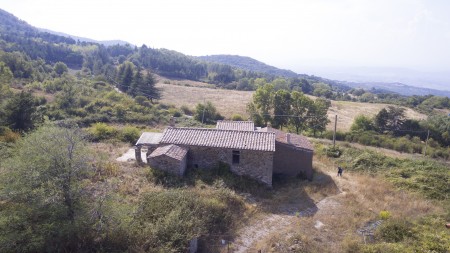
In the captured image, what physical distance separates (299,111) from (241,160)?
23.9 m

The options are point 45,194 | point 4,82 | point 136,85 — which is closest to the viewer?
point 45,194

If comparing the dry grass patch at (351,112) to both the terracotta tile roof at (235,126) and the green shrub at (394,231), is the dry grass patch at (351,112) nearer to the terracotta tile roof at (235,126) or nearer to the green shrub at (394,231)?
the terracotta tile roof at (235,126)

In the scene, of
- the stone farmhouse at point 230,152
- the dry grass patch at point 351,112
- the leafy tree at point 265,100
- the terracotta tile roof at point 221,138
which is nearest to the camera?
the stone farmhouse at point 230,152

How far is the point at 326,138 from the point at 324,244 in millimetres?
28867

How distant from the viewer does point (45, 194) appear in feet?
38.9

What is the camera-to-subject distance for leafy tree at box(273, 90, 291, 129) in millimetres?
41838

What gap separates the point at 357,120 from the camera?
45.9 metres

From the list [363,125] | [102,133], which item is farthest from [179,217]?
[363,125]

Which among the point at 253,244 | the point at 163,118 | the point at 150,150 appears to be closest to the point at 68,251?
the point at 253,244

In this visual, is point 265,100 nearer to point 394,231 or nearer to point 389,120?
point 389,120

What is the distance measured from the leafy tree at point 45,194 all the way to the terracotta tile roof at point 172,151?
22.6ft

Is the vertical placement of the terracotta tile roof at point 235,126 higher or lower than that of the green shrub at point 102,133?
higher

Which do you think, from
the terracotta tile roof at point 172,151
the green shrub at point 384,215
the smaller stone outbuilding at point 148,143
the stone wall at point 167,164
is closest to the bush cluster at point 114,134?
the smaller stone outbuilding at point 148,143

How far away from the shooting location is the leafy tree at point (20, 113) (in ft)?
82.9
